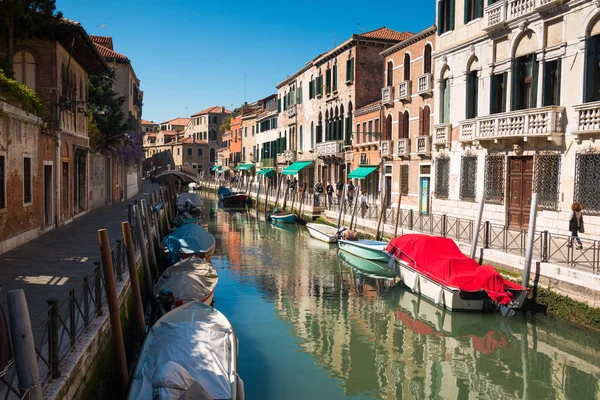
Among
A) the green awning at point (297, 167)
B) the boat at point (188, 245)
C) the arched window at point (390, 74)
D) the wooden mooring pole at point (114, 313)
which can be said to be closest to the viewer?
the wooden mooring pole at point (114, 313)

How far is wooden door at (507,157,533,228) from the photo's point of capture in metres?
15.4

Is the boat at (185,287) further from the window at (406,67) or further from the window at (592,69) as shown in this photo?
the window at (406,67)

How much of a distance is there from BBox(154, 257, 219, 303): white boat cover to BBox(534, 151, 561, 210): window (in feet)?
29.8

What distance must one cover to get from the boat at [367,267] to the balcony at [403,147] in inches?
244

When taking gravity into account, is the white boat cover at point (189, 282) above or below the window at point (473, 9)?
below

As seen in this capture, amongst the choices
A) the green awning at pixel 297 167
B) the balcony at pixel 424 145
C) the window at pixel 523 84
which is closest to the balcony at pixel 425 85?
the balcony at pixel 424 145

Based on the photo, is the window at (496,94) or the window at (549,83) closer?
the window at (549,83)

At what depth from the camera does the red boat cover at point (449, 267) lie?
10.9 metres

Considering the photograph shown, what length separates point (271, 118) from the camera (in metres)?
48.5

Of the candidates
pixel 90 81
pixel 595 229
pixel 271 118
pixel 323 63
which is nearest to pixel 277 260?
pixel 595 229

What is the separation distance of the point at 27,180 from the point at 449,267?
33.7ft

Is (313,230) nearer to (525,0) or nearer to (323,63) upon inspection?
(525,0)

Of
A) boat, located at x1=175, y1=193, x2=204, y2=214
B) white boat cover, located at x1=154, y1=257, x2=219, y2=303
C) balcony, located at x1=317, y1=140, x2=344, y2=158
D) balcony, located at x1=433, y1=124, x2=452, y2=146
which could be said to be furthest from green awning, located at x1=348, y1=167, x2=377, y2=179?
white boat cover, located at x1=154, y1=257, x2=219, y2=303

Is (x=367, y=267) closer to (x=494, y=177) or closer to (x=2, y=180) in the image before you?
(x=494, y=177)
